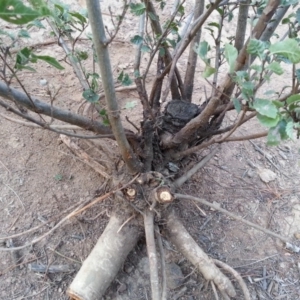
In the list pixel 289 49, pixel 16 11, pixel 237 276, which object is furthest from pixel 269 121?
pixel 237 276

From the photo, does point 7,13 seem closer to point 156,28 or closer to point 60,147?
point 156,28

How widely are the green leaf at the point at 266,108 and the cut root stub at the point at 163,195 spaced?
1.91 ft

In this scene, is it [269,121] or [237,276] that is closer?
[269,121]

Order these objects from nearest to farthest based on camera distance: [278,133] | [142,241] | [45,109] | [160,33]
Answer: [278,133]
[45,109]
[160,33]
[142,241]

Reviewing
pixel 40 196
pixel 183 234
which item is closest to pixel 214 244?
pixel 183 234

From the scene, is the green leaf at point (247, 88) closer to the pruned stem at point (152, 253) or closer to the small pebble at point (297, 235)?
the pruned stem at point (152, 253)

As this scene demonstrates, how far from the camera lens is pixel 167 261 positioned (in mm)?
1448

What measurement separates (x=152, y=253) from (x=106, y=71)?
65 centimetres

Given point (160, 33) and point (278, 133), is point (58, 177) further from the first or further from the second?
point (278, 133)

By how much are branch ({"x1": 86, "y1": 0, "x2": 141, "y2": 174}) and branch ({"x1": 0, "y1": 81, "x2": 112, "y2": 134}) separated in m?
0.13

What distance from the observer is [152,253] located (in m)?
1.24

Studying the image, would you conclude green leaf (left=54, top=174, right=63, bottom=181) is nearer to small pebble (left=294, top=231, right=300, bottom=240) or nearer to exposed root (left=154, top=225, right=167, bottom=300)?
exposed root (left=154, top=225, right=167, bottom=300)

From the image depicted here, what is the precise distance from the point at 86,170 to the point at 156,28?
26.3 inches

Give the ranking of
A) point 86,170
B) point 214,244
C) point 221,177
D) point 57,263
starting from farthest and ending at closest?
point 221,177, point 86,170, point 214,244, point 57,263
